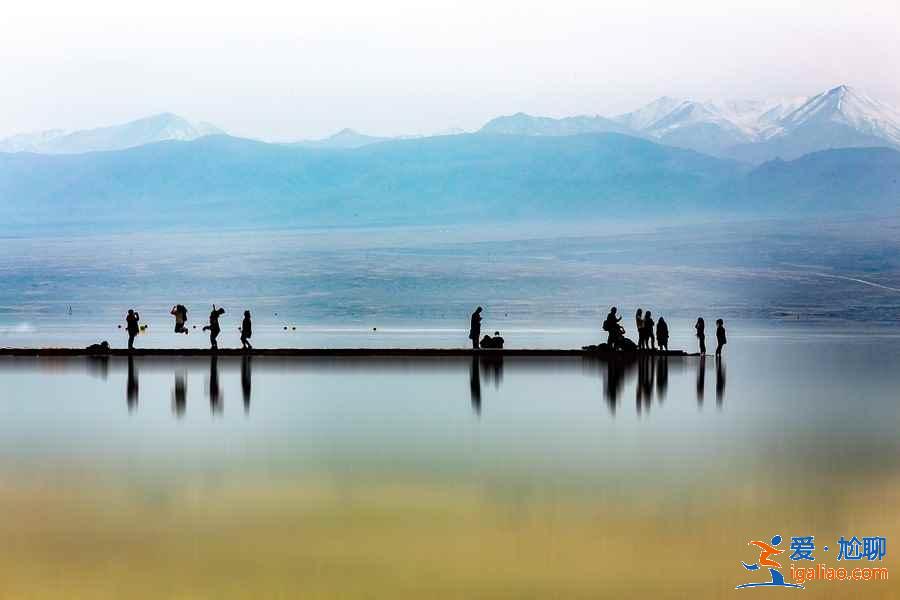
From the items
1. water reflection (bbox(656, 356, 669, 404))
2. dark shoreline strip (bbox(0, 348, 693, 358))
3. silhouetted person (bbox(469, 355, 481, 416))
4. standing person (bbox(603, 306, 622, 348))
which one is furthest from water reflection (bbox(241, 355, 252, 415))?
standing person (bbox(603, 306, 622, 348))

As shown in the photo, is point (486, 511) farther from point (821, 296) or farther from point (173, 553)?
point (821, 296)

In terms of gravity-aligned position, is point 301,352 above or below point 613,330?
below

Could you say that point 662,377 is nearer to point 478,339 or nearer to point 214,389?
point 478,339

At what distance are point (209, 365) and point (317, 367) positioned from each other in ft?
10.3

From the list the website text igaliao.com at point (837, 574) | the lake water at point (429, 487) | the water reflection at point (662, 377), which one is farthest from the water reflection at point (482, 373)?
the website text igaliao.com at point (837, 574)

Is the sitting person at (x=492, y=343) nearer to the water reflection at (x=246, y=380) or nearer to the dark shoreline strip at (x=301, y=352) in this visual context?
the dark shoreline strip at (x=301, y=352)

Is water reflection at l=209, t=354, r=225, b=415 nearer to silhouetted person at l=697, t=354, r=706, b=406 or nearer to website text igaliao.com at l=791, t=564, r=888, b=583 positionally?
silhouetted person at l=697, t=354, r=706, b=406

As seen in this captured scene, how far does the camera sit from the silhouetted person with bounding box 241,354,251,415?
28.1m

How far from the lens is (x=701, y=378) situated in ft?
122

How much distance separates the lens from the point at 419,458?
66.4 ft

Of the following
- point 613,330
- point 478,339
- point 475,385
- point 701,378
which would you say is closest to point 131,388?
point 475,385

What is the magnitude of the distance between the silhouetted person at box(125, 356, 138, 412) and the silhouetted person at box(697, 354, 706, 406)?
11017mm

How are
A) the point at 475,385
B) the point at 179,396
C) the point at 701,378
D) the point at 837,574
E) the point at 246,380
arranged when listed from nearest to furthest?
the point at 837,574 → the point at 179,396 → the point at 475,385 → the point at 246,380 → the point at 701,378

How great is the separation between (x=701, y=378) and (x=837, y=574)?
78.8ft
